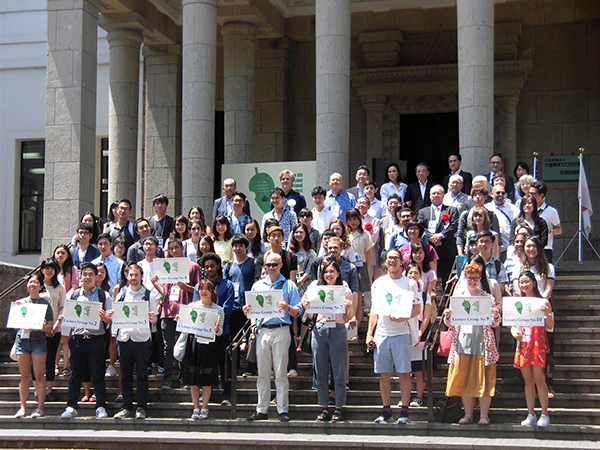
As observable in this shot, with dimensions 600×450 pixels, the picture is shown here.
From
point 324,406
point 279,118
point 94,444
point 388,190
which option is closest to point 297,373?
point 324,406

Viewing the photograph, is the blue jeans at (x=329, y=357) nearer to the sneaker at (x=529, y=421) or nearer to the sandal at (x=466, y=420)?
the sandal at (x=466, y=420)

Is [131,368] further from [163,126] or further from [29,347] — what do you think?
[163,126]

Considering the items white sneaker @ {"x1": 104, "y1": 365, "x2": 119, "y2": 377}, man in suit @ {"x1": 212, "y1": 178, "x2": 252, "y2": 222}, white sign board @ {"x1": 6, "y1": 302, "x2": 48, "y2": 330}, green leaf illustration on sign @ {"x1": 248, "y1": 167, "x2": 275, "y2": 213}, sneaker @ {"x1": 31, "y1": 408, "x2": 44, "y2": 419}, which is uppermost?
green leaf illustration on sign @ {"x1": 248, "y1": 167, "x2": 275, "y2": 213}

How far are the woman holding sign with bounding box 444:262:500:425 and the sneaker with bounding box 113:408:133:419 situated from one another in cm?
438

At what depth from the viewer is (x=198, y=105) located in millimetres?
17156

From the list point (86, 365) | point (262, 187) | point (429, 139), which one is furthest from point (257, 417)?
point (429, 139)

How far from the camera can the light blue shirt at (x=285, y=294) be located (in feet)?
36.5

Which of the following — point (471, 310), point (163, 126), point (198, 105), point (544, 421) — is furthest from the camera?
point (163, 126)

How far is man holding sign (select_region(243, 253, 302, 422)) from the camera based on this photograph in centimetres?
1094

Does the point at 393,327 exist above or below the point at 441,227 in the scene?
below

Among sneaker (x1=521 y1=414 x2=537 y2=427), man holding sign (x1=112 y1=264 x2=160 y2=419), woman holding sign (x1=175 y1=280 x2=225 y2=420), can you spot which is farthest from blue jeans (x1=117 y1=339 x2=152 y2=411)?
sneaker (x1=521 y1=414 x2=537 y2=427)

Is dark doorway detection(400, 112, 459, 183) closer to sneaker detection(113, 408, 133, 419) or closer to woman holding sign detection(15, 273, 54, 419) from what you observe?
woman holding sign detection(15, 273, 54, 419)

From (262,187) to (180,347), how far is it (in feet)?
21.2

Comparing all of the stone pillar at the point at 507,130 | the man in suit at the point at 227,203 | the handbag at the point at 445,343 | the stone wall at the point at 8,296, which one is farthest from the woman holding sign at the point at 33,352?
the stone pillar at the point at 507,130
